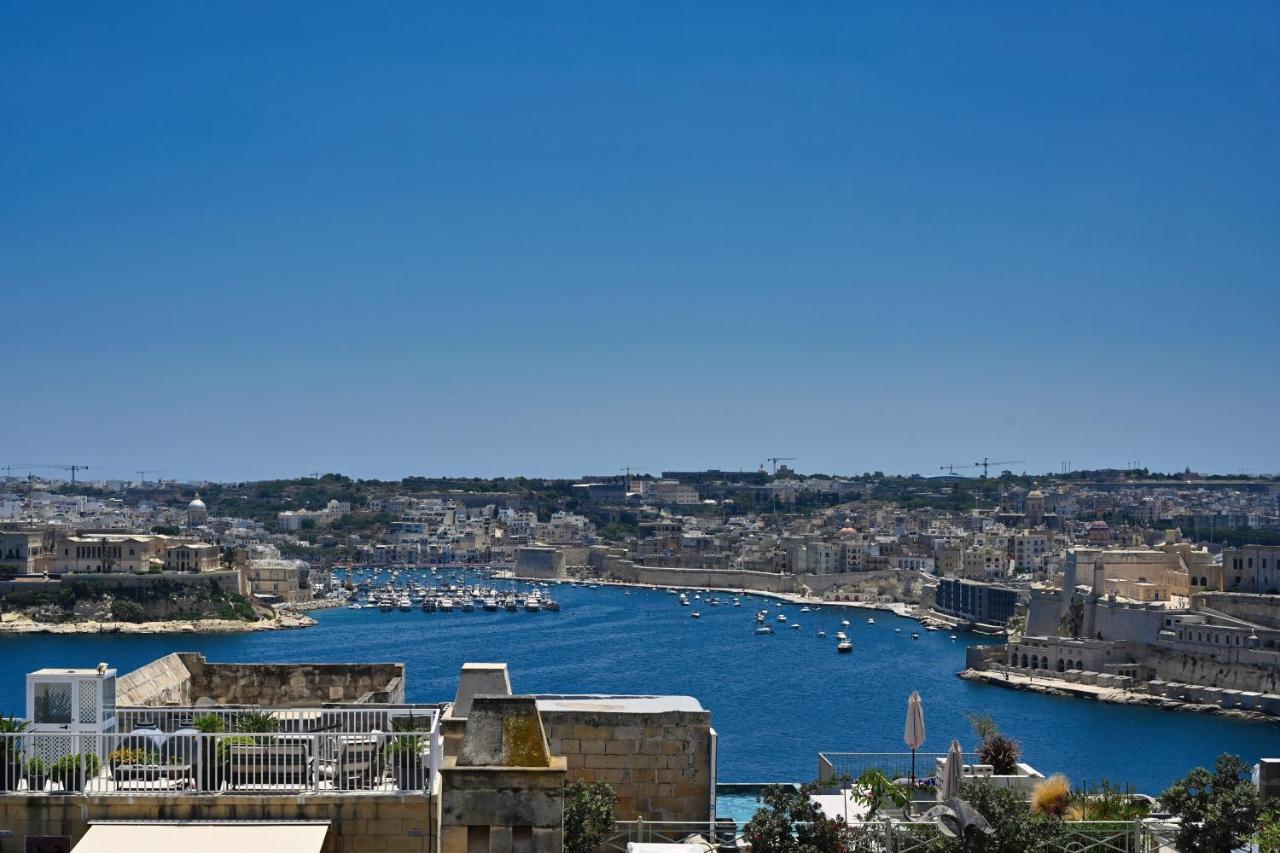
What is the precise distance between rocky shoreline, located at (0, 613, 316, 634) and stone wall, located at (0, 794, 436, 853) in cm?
5646

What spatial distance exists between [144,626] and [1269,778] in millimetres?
56643

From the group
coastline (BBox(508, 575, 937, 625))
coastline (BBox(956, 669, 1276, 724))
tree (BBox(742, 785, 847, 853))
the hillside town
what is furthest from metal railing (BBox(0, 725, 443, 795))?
coastline (BBox(508, 575, 937, 625))

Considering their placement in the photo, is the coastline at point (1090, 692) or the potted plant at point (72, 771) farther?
the coastline at point (1090, 692)

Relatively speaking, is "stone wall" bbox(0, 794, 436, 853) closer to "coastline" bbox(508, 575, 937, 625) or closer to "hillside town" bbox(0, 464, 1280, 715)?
"hillside town" bbox(0, 464, 1280, 715)

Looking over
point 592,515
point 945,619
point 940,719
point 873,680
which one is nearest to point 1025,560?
point 945,619

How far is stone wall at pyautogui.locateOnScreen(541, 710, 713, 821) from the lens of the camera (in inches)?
234

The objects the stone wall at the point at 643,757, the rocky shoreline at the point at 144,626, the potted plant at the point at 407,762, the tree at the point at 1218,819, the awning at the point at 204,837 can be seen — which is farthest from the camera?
the rocky shoreline at the point at 144,626

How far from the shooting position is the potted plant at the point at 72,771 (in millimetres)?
3834

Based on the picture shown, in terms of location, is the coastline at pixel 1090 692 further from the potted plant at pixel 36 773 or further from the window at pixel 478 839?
the window at pixel 478 839

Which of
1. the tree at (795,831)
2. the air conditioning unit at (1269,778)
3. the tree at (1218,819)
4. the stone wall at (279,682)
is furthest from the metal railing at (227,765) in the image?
the air conditioning unit at (1269,778)

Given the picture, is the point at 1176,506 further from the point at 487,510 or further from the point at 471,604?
→ the point at 471,604

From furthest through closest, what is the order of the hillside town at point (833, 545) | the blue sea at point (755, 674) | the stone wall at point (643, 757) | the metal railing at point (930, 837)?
the hillside town at point (833, 545)
the blue sea at point (755, 674)
the stone wall at point (643, 757)
the metal railing at point (930, 837)

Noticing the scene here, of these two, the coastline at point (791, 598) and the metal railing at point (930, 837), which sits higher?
the metal railing at point (930, 837)

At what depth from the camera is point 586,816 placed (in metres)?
5.45
